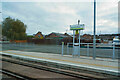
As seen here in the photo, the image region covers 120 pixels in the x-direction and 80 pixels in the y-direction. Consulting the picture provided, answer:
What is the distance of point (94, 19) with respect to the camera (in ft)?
27.5

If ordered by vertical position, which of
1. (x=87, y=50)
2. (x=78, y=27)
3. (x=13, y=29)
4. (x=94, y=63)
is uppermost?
(x=13, y=29)

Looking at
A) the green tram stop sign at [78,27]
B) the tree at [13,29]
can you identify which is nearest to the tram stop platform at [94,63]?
the green tram stop sign at [78,27]

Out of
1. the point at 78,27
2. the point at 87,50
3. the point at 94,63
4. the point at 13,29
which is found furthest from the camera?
the point at 13,29

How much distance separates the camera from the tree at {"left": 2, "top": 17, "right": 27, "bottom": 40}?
4822cm

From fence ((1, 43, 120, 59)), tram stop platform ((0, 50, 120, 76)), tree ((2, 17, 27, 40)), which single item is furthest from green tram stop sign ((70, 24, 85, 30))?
tree ((2, 17, 27, 40))

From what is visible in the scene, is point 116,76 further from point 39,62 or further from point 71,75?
point 39,62

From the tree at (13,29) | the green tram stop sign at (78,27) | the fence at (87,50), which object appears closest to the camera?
the fence at (87,50)

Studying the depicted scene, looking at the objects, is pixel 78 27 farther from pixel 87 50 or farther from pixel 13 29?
pixel 13 29

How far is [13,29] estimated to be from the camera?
4928 centimetres

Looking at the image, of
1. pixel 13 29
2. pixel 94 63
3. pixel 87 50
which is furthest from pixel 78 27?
pixel 13 29

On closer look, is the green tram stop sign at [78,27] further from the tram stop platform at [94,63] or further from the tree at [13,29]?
the tree at [13,29]

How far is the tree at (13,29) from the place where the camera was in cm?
4822

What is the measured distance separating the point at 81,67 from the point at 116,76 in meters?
1.90

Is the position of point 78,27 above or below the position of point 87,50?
above
